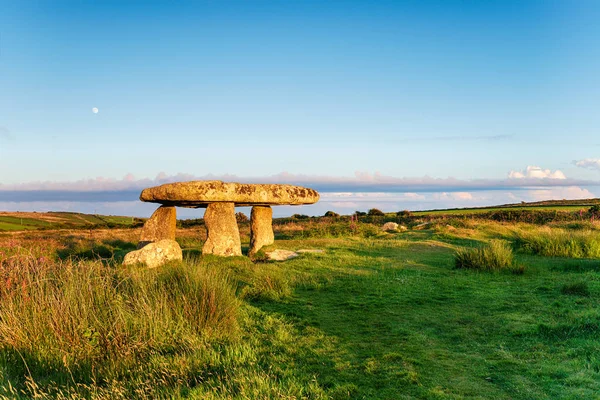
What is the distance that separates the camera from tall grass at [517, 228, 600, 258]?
15.7 meters

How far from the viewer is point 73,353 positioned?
6258 mm

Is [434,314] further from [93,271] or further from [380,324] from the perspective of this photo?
[93,271]

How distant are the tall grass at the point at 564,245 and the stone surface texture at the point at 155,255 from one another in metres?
12.3

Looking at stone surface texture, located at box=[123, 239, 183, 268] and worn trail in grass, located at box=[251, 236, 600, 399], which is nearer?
worn trail in grass, located at box=[251, 236, 600, 399]

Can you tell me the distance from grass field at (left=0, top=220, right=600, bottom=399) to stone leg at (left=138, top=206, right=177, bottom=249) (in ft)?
23.5

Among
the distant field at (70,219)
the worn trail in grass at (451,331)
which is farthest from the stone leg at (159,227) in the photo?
the distant field at (70,219)

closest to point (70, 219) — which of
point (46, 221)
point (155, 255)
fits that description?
point (46, 221)

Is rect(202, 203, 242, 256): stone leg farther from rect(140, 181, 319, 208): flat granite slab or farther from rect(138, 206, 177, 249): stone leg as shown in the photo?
rect(138, 206, 177, 249): stone leg

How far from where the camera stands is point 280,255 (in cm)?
1566

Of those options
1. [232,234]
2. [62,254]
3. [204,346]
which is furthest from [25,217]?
[204,346]

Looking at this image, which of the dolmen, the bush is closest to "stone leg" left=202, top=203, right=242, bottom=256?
the dolmen

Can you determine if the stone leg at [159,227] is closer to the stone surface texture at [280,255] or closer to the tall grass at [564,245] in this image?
the stone surface texture at [280,255]

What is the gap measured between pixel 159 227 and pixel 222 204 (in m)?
2.63

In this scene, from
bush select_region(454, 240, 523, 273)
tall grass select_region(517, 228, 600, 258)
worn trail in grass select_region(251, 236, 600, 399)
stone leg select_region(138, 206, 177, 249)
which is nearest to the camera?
worn trail in grass select_region(251, 236, 600, 399)
